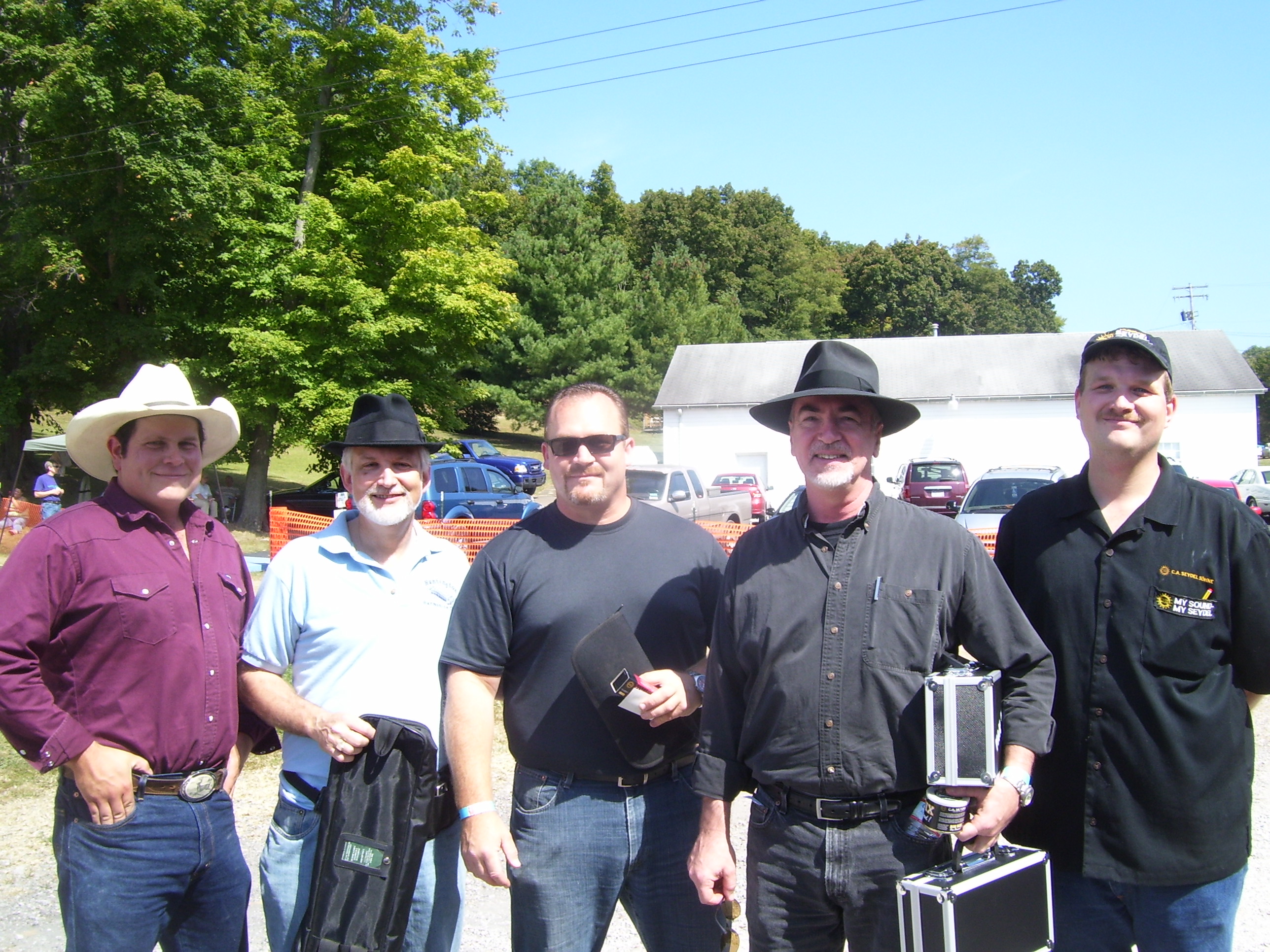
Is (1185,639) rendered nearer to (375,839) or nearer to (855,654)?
(855,654)

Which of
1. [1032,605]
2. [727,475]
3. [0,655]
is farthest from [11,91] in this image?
[1032,605]

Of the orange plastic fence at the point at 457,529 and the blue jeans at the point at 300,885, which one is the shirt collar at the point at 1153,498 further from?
the orange plastic fence at the point at 457,529

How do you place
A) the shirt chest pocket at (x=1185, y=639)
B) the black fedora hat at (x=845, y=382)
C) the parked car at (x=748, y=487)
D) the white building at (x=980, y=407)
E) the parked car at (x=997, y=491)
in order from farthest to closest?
the white building at (x=980, y=407) → the parked car at (x=748, y=487) → the parked car at (x=997, y=491) → the black fedora hat at (x=845, y=382) → the shirt chest pocket at (x=1185, y=639)

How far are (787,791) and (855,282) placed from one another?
76169 millimetres

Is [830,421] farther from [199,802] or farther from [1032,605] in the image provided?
[199,802]

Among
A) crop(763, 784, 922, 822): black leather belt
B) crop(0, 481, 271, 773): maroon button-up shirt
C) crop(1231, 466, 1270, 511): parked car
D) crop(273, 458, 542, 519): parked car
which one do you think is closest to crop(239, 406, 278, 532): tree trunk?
crop(273, 458, 542, 519): parked car

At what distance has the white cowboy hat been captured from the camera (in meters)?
2.91

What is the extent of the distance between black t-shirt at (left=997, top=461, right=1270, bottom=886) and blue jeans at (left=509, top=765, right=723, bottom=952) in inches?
41.1

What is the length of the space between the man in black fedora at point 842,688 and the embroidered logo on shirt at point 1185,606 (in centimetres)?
39

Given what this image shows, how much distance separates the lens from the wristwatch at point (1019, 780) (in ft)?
7.56

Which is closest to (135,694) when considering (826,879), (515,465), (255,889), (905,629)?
(826,879)

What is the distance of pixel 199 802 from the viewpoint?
2734 mm

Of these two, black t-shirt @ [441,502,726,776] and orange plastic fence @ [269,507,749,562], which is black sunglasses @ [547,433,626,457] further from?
orange plastic fence @ [269,507,749,562]

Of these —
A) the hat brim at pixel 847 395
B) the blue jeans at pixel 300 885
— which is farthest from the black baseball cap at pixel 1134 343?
the blue jeans at pixel 300 885
